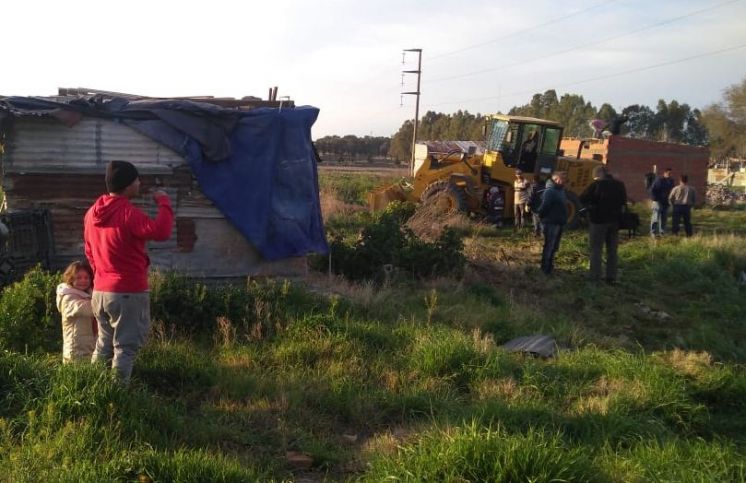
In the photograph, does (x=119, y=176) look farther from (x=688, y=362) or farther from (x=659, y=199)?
(x=659, y=199)

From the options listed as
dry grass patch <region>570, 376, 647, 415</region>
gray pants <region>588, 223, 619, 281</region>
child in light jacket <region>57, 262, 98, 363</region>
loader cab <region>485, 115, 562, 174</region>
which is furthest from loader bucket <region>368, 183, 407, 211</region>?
child in light jacket <region>57, 262, 98, 363</region>

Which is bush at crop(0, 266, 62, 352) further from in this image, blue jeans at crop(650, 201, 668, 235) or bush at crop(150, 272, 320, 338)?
blue jeans at crop(650, 201, 668, 235)

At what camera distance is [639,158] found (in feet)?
89.9

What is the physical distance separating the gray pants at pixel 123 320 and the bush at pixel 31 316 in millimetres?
1444

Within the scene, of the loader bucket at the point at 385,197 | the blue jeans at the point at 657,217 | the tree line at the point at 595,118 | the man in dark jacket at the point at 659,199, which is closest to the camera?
the man in dark jacket at the point at 659,199

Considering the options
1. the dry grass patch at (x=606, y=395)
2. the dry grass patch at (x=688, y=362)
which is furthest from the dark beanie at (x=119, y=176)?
the dry grass patch at (x=688, y=362)

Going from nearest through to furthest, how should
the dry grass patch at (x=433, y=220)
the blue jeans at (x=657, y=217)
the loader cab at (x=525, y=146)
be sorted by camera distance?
the dry grass patch at (x=433, y=220), the blue jeans at (x=657, y=217), the loader cab at (x=525, y=146)

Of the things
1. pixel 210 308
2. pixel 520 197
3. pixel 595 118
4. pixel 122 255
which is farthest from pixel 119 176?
pixel 595 118

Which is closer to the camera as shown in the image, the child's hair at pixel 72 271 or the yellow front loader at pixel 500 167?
the child's hair at pixel 72 271

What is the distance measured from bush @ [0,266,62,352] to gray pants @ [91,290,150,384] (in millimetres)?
1444

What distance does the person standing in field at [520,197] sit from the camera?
16.9 metres

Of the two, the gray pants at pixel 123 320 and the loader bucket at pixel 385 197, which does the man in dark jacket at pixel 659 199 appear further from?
the gray pants at pixel 123 320

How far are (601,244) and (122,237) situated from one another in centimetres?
889

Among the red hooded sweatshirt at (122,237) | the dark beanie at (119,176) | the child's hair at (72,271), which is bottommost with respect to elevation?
the child's hair at (72,271)
